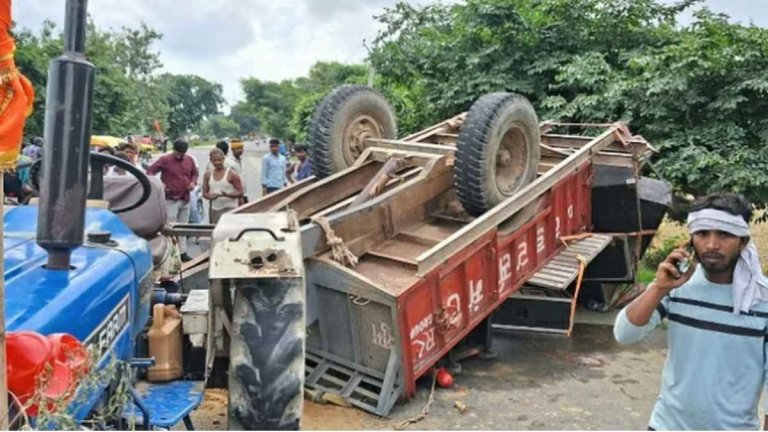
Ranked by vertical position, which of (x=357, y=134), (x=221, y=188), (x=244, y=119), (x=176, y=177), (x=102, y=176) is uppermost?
(x=244, y=119)

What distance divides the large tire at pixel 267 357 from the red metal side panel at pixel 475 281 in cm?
133

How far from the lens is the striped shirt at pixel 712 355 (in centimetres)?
262

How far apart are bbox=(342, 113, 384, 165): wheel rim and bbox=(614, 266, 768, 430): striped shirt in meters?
4.15

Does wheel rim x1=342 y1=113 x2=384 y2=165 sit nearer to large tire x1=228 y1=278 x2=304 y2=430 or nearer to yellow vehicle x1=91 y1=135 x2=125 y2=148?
large tire x1=228 y1=278 x2=304 y2=430

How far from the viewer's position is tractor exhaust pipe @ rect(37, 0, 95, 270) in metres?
2.16

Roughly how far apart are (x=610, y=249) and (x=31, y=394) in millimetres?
6489

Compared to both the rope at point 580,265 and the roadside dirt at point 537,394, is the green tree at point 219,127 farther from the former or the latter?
the roadside dirt at point 537,394

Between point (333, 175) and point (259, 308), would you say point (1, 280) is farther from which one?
point (333, 175)

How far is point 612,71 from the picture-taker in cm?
1059

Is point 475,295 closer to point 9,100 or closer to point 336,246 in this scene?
point 336,246

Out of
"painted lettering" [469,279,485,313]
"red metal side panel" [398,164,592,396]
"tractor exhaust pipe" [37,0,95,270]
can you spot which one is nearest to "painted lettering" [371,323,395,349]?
"red metal side panel" [398,164,592,396]

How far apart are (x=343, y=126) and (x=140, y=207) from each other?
2.80 meters

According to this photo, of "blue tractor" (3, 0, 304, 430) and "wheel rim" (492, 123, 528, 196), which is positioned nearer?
"blue tractor" (3, 0, 304, 430)

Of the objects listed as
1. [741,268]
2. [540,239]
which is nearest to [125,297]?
[741,268]
